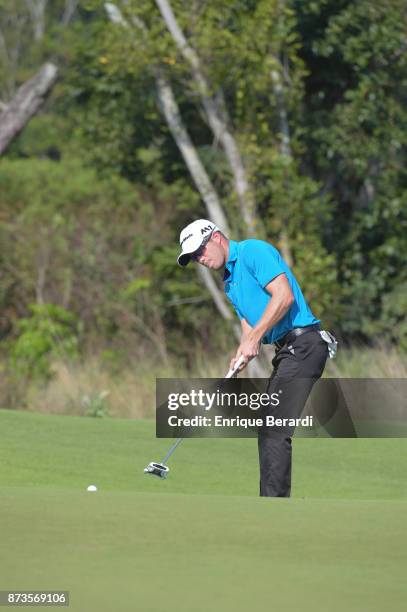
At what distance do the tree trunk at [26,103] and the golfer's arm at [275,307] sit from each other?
1259cm

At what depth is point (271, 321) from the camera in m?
7.50

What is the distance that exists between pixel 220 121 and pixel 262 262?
479 inches

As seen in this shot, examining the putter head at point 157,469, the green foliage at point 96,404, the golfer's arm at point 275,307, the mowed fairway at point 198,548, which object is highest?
the golfer's arm at point 275,307

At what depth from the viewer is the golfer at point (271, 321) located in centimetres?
759

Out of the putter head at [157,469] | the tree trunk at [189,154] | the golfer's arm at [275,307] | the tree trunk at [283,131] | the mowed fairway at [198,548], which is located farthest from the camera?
the tree trunk at [189,154]

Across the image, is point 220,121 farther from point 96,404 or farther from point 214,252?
point 214,252

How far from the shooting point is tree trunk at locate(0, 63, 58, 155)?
64.4 ft

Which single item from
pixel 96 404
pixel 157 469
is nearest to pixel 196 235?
pixel 157 469

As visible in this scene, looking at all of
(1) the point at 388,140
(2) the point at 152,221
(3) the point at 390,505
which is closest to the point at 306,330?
(3) the point at 390,505


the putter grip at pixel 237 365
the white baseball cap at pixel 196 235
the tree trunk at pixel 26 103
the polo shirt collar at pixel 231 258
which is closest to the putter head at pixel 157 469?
the putter grip at pixel 237 365

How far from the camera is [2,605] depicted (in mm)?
4723

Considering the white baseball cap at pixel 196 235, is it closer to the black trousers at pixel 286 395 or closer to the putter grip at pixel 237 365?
the putter grip at pixel 237 365

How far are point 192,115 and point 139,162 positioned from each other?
114 cm

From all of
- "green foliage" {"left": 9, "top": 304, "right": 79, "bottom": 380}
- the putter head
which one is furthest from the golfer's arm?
"green foliage" {"left": 9, "top": 304, "right": 79, "bottom": 380}
